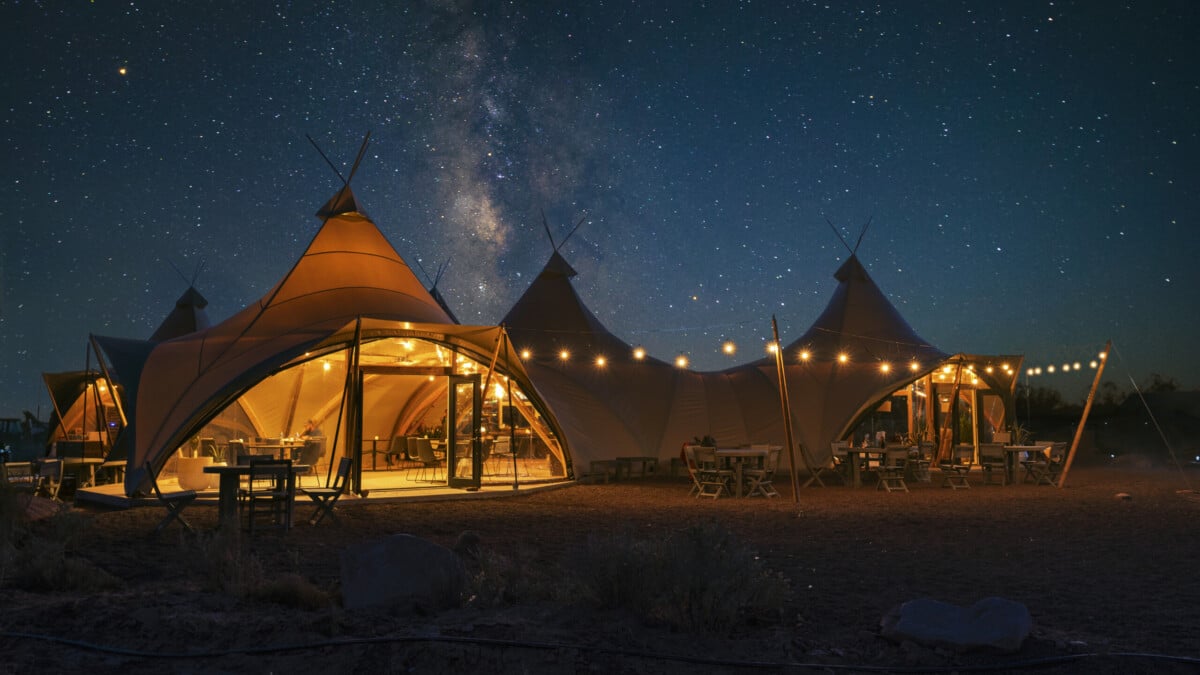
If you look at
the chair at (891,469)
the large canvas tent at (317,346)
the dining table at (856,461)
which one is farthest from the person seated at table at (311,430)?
the chair at (891,469)

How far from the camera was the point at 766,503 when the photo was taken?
11.5 meters

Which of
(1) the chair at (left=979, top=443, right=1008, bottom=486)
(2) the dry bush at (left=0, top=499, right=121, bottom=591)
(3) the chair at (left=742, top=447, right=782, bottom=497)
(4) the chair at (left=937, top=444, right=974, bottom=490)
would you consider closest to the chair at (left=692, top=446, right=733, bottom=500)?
(3) the chair at (left=742, top=447, right=782, bottom=497)

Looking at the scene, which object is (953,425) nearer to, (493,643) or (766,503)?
(766,503)

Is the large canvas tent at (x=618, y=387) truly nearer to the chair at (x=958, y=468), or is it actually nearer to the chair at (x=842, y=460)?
the chair at (x=842, y=460)

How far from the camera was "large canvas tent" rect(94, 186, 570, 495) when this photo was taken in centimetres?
1113

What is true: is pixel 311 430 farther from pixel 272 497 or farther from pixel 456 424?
pixel 272 497

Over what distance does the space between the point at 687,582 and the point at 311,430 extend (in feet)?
43.4

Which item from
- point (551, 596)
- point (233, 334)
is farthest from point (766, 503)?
point (233, 334)

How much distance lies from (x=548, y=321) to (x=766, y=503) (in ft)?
25.5

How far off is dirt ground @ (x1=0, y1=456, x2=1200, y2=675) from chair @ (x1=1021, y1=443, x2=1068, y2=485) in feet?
14.4

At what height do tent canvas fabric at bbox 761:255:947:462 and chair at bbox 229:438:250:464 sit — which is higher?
tent canvas fabric at bbox 761:255:947:462

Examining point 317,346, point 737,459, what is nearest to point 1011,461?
point 737,459

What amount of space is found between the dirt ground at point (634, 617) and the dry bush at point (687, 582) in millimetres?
106

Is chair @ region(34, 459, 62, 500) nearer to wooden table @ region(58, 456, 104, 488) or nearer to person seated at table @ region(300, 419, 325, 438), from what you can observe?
wooden table @ region(58, 456, 104, 488)
